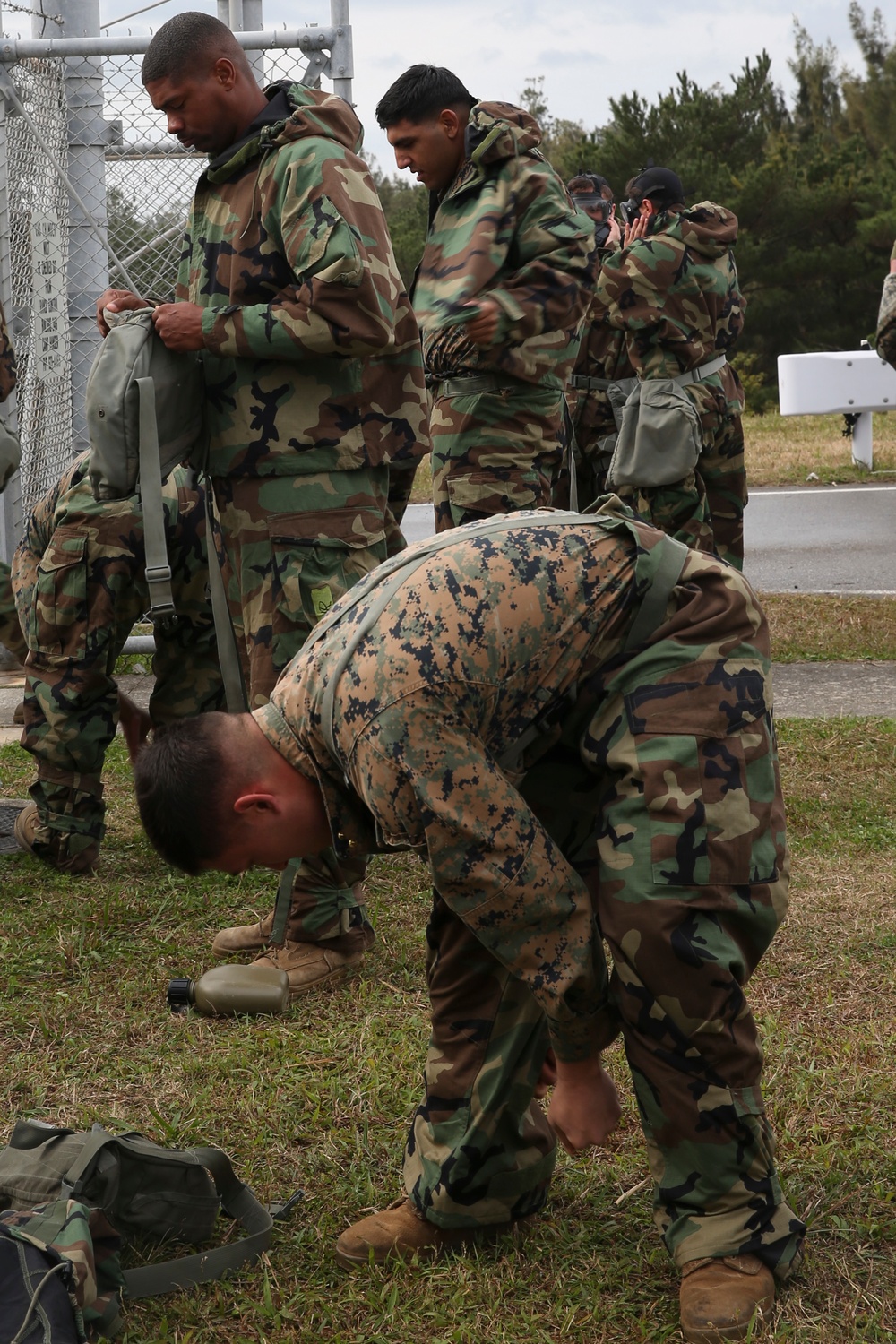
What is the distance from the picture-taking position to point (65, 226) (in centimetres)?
606

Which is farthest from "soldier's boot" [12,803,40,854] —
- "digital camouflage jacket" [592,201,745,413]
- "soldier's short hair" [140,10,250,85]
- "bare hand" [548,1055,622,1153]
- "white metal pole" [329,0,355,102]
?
"digital camouflage jacket" [592,201,745,413]

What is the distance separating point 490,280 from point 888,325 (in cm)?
243

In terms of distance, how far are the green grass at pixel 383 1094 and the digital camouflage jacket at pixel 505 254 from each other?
5.37 feet

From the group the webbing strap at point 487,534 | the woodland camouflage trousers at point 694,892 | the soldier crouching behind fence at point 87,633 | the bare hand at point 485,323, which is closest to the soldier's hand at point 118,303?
the soldier crouching behind fence at point 87,633

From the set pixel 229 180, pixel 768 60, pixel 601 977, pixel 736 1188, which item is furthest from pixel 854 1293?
pixel 768 60

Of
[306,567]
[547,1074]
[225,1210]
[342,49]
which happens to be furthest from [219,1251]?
[342,49]

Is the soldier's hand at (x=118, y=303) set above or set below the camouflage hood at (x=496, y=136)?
below

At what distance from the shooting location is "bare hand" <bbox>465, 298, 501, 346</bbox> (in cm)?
484

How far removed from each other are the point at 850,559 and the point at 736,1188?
808 cm

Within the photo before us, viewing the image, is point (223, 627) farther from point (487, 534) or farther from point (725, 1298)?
point (725, 1298)

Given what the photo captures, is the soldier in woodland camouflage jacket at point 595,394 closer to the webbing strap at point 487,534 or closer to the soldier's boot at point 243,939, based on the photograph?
the soldier's boot at point 243,939

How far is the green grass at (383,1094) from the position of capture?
2531mm

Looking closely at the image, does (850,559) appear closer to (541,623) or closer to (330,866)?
(330,866)

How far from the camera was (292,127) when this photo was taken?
12.0 ft
